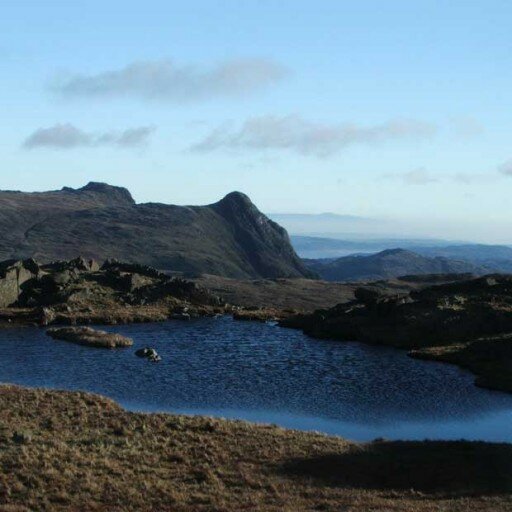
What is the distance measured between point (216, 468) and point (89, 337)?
55.0 m

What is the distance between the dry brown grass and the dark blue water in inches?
319

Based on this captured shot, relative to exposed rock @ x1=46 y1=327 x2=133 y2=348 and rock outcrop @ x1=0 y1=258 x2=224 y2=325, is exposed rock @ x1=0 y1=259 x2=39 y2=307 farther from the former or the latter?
exposed rock @ x1=46 y1=327 x2=133 y2=348

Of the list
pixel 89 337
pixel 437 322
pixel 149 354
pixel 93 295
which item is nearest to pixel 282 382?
pixel 149 354

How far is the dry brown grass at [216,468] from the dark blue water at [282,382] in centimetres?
810

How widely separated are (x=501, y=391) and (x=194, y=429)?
34147 mm

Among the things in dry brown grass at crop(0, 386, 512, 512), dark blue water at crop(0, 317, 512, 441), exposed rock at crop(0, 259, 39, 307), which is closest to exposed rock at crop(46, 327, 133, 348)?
dark blue water at crop(0, 317, 512, 441)

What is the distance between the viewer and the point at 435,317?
316ft

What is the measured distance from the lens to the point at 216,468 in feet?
115

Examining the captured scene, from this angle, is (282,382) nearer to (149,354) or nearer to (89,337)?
(149,354)

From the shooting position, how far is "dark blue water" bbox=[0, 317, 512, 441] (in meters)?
53.0

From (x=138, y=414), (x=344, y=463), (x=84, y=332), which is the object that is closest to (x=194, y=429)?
(x=138, y=414)

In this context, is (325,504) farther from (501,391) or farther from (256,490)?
(501,391)

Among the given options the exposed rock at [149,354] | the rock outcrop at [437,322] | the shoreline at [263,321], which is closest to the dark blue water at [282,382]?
the exposed rock at [149,354]

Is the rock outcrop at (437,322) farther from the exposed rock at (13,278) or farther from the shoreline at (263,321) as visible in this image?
the exposed rock at (13,278)
